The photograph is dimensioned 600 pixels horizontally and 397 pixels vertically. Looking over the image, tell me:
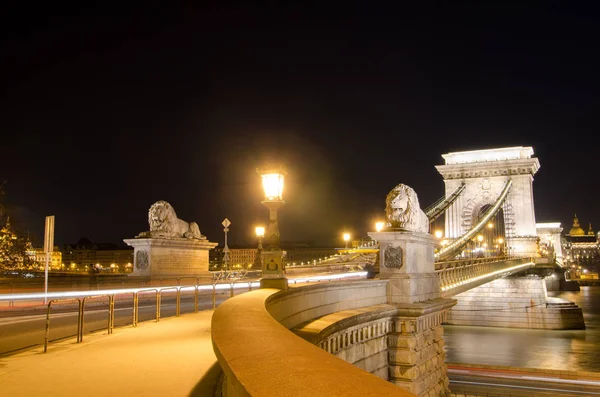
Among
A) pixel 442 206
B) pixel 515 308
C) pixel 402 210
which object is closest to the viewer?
pixel 402 210

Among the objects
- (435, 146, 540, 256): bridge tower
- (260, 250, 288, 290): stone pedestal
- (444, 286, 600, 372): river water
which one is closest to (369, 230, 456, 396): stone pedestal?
(260, 250, 288, 290): stone pedestal

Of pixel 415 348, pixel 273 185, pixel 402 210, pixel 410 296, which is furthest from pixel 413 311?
pixel 273 185

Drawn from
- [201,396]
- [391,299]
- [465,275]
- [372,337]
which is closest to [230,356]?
[201,396]

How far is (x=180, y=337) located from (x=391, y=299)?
8.73 metres

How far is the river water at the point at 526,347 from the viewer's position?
3320 cm

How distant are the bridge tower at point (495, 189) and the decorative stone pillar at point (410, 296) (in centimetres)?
5125

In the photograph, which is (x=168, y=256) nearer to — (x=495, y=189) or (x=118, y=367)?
(x=118, y=367)

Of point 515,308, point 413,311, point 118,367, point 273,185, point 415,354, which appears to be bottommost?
point 515,308

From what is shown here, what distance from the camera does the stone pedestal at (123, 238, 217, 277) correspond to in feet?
80.1

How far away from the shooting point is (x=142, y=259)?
80.2 ft

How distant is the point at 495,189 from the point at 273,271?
207ft

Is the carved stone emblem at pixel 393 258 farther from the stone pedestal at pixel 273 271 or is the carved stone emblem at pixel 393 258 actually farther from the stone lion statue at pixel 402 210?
the stone pedestal at pixel 273 271

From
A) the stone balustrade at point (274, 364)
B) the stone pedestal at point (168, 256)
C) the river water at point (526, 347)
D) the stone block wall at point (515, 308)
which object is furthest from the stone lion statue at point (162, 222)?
the stone block wall at point (515, 308)

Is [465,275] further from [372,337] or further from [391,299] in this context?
[372,337]
